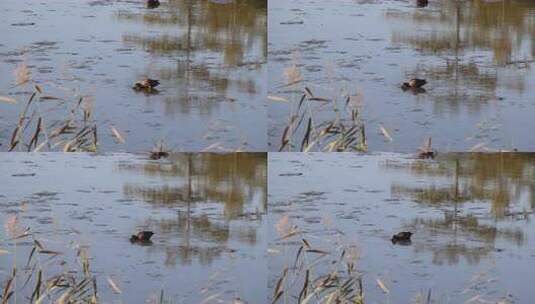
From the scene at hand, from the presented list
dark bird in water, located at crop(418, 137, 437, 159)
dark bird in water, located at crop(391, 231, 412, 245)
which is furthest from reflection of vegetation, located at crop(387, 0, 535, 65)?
dark bird in water, located at crop(391, 231, 412, 245)

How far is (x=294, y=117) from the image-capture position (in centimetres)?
409

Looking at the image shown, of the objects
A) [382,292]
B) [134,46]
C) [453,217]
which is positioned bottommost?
[382,292]

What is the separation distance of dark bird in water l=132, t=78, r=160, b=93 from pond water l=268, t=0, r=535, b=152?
0.43 meters

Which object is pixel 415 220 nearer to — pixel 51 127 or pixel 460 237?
pixel 460 237

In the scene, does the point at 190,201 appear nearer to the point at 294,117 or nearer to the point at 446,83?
the point at 294,117

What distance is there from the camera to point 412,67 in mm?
4156

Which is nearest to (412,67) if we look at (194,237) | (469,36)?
(469,36)

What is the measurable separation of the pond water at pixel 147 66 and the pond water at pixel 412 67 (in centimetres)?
11

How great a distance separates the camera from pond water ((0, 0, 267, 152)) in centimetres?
410

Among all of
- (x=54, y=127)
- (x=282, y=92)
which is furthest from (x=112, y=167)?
(x=282, y=92)

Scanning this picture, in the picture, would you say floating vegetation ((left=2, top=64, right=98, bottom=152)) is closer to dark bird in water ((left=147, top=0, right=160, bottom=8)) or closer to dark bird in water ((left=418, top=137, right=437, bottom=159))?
dark bird in water ((left=147, top=0, right=160, bottom=8))

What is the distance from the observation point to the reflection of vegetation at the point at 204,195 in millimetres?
4125

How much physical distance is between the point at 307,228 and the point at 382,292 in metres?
0.36

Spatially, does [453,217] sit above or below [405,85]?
below
